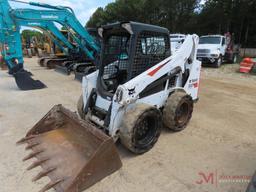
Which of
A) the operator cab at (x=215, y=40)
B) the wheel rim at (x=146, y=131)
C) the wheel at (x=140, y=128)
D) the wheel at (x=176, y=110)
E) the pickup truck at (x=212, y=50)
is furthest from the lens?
the operator cab at (x=215, y=40)

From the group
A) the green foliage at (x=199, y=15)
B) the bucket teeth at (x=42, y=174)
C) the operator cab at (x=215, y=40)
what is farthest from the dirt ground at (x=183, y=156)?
the green foliage at (x=199, y=15)

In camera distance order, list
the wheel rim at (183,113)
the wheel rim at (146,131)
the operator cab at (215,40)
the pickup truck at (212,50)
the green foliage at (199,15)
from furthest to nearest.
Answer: the green foliage at (199,15) → the operator cab at (215,40) → the pickup truck at (212,50) → the wheel rim at (183,113) → the wheel rim at (146,131)

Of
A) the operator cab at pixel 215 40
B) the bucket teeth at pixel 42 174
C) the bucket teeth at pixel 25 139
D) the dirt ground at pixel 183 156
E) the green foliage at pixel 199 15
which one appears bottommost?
the dirt ground at pixel 183 156

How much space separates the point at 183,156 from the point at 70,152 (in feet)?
5.24

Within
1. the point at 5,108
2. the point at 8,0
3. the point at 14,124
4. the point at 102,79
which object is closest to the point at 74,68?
the point at 8,0

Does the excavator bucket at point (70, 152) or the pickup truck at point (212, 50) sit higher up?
the pickup truck at point (212, 50)

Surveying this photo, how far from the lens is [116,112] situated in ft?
8.63

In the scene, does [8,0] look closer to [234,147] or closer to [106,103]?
[106,103]

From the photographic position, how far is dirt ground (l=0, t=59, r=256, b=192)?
88.3 inches

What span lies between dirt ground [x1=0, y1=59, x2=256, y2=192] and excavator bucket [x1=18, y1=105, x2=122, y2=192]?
140mm

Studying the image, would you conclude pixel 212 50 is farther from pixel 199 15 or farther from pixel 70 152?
pixel 199 15

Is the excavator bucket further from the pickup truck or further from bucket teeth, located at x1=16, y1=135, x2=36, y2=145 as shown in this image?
the pickup truck

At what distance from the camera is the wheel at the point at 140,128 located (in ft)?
8.29

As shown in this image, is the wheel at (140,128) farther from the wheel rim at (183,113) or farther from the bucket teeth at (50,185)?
the bucket teeth at (50,185)
